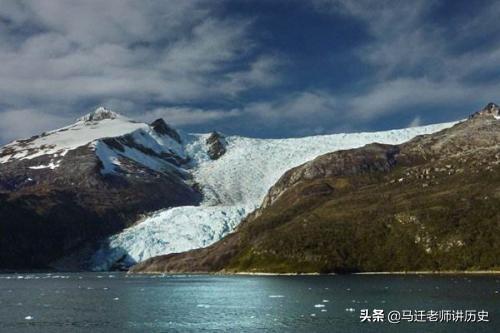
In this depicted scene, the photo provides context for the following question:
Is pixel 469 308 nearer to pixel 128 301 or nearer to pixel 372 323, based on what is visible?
pixel 372 323

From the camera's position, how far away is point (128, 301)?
432ft

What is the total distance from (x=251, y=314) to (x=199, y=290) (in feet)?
199

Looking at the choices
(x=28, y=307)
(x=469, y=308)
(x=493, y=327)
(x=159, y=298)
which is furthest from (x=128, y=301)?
(x=493, y=327)

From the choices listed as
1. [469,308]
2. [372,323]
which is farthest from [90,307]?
[469,308]

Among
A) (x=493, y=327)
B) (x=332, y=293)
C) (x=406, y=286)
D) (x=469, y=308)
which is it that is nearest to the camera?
(x=493, y=327)

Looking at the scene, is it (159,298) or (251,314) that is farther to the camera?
(159,298)

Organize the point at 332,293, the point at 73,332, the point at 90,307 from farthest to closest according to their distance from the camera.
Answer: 1. the point at 332,293
2. the point at 90,307
3. the point at 73,332

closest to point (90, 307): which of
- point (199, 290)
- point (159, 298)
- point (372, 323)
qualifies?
point (159, 298)

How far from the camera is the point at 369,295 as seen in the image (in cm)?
12775

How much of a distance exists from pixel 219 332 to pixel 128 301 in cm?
5349

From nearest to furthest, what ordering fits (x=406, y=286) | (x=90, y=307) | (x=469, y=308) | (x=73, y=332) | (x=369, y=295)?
(x=73, y=332) → (x=469, y=308) → (x=90, y=307) → (x=369, y=295) → (x=406, y=286)

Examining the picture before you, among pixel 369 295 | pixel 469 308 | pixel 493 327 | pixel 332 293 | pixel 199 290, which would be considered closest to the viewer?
pixel 493 327

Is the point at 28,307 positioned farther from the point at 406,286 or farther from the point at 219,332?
the point at 406,286

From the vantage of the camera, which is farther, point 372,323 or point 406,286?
point 406,286
